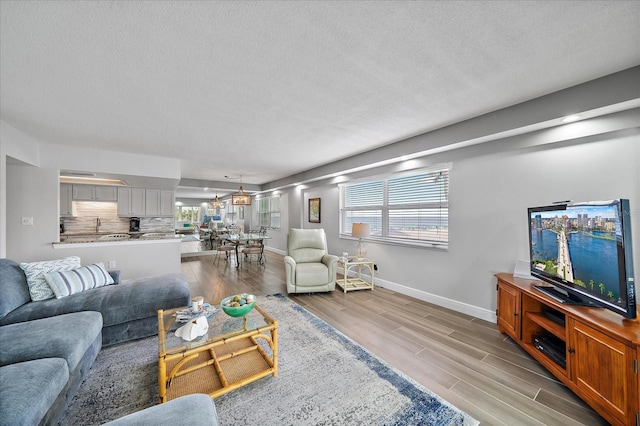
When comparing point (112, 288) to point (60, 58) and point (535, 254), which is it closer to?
point (60, 58)

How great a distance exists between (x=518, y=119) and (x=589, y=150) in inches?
26.2

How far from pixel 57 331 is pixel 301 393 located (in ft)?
5.98

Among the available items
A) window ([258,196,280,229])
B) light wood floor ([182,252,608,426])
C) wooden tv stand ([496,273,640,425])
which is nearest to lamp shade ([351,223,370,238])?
light wood floor ([182,252,608,426])

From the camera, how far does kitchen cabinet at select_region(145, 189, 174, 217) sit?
659 centimetres

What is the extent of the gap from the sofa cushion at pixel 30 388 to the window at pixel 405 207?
3854mm

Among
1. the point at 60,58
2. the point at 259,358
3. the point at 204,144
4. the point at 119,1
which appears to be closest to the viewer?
the point at 119,1

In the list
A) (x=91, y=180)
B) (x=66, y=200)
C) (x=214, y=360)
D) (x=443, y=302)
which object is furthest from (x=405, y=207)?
(x=66, y=200)

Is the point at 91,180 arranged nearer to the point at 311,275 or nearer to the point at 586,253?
the point at 311,275

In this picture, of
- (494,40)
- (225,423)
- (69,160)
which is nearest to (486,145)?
(494,40)

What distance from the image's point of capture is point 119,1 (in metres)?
1.24

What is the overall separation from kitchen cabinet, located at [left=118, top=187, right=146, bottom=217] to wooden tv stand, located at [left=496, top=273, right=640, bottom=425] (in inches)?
318

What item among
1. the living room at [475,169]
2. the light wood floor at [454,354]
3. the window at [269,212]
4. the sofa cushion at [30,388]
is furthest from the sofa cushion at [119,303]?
the window at [269,212]

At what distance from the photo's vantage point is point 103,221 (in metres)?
6.31

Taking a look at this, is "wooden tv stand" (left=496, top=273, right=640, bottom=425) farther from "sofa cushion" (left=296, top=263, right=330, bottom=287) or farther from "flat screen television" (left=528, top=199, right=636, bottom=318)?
"sofa cushion" (left=296, top=263, right=330, bottom=287)
